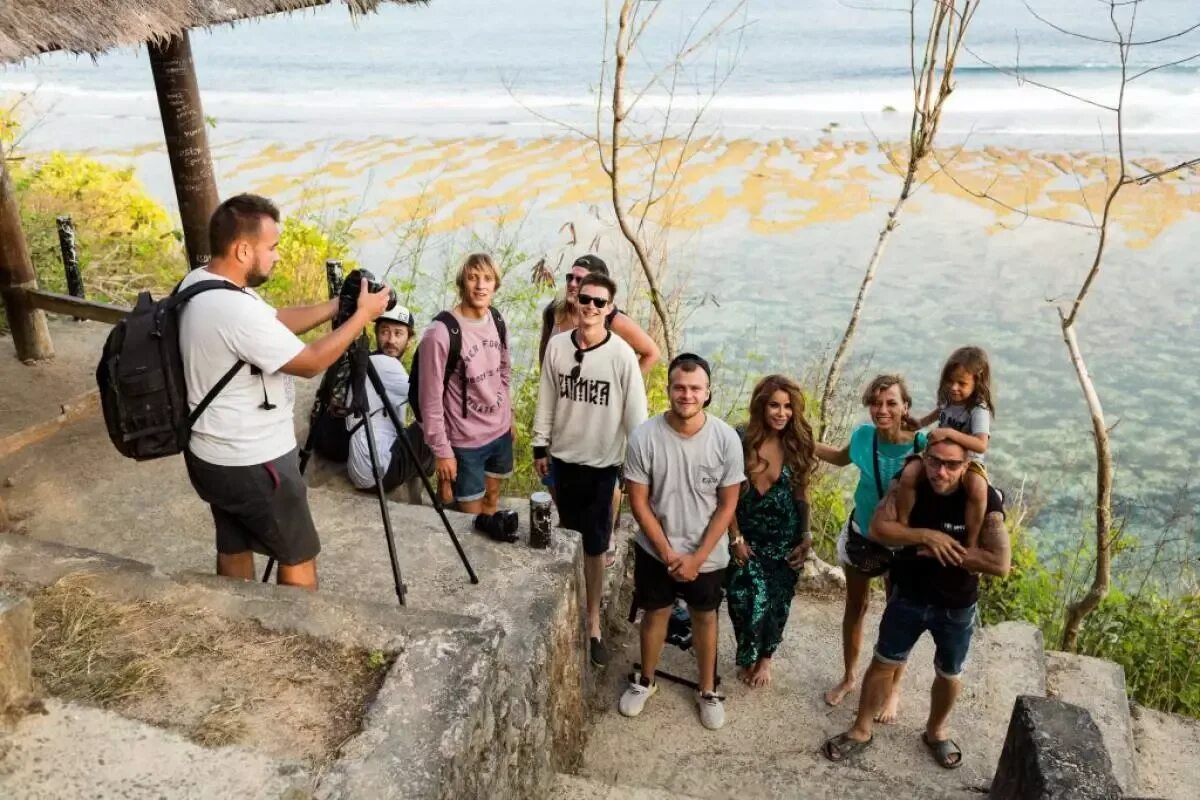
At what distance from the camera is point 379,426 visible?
3959 mm

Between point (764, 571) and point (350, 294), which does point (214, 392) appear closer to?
point (350, 294)

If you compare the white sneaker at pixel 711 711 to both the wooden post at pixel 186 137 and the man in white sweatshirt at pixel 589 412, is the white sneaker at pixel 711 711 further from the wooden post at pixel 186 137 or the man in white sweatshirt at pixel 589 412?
the wooden post at pixel 186 137

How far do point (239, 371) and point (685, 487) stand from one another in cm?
165

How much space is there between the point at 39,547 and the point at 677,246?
9.53 meters

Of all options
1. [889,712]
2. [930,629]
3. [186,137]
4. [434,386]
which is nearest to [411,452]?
[434,386]

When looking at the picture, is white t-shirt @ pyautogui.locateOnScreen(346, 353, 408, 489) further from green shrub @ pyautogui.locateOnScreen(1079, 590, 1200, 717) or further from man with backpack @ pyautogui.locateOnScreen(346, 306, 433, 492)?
green shrub @ pyautogui.locateOnScreen(1079, 590, 1200, 717)

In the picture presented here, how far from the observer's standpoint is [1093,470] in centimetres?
811

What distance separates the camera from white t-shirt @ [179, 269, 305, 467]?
2439mm

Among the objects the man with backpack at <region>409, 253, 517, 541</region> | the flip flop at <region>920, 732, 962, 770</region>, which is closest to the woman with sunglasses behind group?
the man with backpack at <region>409, 253, 517, 541</region>

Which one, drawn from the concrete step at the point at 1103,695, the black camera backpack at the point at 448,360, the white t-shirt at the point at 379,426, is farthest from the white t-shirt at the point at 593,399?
the concrete step at the point at 1103,695

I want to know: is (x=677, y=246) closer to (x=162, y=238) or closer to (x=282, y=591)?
(x=162, y=238)

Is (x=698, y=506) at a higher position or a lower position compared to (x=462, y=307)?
lower

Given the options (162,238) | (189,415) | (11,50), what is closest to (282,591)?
(189,415)

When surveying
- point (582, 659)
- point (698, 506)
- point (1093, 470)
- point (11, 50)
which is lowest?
point (1093, 470)
